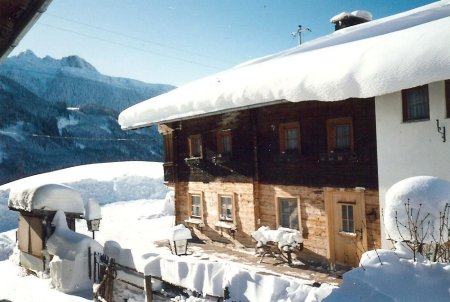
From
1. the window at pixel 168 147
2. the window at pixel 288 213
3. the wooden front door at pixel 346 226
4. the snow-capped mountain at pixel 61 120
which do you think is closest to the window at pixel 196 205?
the window at pixel 168 147

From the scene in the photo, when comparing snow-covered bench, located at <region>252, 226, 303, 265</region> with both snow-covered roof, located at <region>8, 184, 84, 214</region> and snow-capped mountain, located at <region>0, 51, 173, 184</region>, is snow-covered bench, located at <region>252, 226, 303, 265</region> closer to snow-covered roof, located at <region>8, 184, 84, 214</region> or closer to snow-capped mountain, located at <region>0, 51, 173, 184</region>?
snow-covered roof, located at <region>8, 184, 84, 214</region>

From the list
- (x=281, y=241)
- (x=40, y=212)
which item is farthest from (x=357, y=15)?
(x=40, y=212)

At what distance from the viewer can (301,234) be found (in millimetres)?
10625

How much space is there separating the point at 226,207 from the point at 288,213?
9.92 feet

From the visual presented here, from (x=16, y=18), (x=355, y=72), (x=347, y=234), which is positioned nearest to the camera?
(x=16, y=18)

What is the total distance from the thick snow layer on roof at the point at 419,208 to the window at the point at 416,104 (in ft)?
12.0

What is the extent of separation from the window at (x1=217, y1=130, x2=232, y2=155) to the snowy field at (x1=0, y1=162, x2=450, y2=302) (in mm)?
3975

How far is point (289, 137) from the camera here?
446 inches

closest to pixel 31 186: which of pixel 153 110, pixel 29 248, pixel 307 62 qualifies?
pixel 29 248

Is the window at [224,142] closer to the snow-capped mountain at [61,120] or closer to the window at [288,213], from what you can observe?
the window at [288,213]

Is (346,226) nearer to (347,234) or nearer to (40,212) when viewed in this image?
(347,234)

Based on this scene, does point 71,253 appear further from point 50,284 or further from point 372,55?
point 372,55

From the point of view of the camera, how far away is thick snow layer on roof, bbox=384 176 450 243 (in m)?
4.79

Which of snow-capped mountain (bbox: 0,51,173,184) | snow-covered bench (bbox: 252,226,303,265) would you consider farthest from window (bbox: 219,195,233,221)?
snow-capped mountain (bbox: 0,51,173,184)
